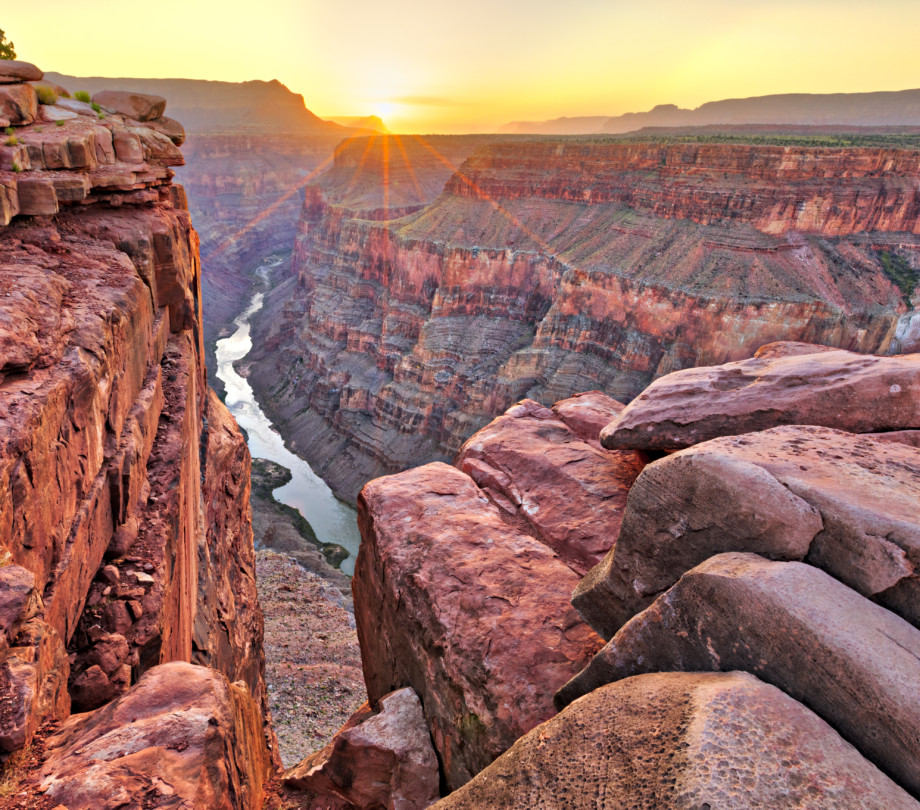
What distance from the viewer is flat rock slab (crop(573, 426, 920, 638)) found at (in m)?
3.99

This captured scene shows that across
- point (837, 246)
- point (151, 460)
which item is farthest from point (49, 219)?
point (837, 246)

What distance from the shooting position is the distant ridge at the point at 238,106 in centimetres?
14700

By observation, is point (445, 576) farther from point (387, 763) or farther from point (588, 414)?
point (588, 414)

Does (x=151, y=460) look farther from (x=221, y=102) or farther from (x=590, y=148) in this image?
(x=221, y=102)

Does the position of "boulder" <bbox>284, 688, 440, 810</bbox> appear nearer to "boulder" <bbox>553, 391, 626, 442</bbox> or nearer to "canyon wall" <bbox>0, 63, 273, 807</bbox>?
"canyon wall" <bbox>0, 63, 273, 807</bbox>

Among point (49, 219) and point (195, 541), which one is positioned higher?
point (49, 219)

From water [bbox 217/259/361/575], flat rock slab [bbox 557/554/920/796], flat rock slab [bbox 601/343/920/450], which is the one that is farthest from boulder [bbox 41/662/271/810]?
water [bbox 217/259/361/575]

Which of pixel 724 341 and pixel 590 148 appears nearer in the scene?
pixel 724 341

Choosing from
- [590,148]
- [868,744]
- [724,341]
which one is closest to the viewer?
[868,744]

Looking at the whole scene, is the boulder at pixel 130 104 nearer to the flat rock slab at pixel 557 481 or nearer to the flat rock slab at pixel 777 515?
the flat rock slab at pixel 557 481

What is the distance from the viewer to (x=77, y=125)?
35.8ft

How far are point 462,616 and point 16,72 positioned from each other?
1312 centimetres

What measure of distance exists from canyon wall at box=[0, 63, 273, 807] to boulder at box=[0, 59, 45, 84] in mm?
568

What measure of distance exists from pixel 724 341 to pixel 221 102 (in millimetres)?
171866
